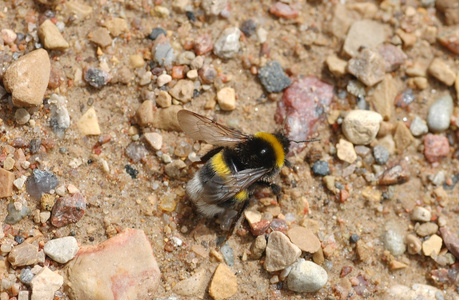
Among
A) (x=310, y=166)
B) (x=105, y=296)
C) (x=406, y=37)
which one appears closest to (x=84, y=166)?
(x=105, y=296)

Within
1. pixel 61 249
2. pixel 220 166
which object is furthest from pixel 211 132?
pixel 61 249

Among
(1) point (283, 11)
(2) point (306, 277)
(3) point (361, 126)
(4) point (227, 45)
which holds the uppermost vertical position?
(1) point (283, 11)

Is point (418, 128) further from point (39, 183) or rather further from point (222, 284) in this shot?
point (39, 183)

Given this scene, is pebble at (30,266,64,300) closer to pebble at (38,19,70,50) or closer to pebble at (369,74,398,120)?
pebble at (38,19,70,50)

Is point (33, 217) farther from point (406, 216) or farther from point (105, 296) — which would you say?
point (406, 216)

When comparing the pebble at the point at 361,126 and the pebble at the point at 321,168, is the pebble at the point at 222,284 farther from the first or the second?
the pebble at the point at 361,126

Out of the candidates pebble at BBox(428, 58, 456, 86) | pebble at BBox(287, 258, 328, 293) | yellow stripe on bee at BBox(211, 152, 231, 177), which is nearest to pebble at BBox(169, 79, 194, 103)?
yellow stripe on bee at BBox(211, 152, 231, 177)
